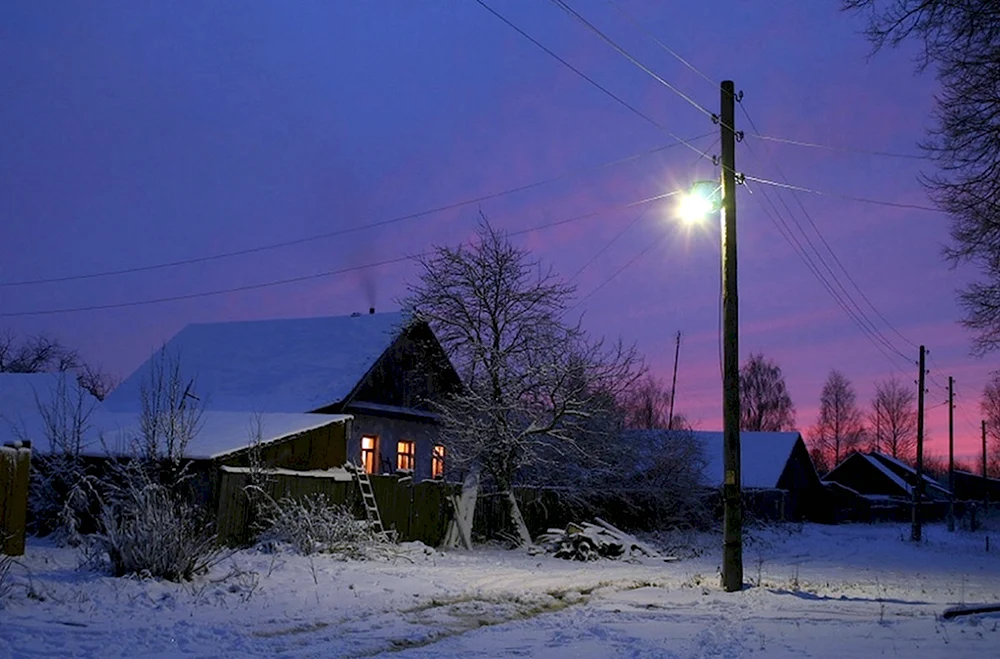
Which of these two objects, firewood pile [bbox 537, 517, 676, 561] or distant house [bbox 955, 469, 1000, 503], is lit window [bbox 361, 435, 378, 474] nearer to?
firewood pile [bbox 537, 517, 676, 561]

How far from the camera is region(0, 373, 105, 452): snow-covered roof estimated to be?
80.4 ft

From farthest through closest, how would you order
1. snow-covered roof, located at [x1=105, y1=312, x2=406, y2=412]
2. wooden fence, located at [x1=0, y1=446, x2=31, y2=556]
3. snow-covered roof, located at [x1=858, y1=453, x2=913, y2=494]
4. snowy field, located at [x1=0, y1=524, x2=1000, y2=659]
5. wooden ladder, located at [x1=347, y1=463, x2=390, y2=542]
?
snow-covered roof, located at [x1=858, y1=453, x2=913, y2=494]
snow-covered roof, located at [x1=105, y1=312, x2=406, y2=412]
wooden ladder, located at [x1=347, y1=463, x2=390, y2=542]
wooden fence, located at [x1=0, y1=446, x2=31, y2=556]
snowy field, located at [x1=0, y1=524, x2=1000, y2=659]

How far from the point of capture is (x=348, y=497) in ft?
74.9

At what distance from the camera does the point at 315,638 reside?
1052 centimetres

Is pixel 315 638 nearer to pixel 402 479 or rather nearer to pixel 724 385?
pixel 724 385

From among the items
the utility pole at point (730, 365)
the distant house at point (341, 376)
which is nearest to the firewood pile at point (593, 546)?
the distant house at point (341, 376)

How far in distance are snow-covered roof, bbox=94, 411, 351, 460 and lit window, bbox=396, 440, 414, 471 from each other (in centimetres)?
975

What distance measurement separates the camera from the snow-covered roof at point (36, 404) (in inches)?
965

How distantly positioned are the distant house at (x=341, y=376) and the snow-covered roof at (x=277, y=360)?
0.04 meters

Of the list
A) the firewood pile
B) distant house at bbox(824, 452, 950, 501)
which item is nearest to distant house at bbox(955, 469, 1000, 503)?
distant house at bbox(824, 452, 950, 501)

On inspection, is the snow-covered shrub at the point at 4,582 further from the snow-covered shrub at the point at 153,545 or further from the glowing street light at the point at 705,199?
the glowing street light at the point at 705,199

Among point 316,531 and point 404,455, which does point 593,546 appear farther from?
point 404,455

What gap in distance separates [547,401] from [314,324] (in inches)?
516

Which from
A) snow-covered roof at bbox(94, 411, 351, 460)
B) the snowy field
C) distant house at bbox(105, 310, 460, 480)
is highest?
distant house at bbox(105, 310, 460, 480)
